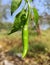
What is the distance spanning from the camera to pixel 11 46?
2850mm

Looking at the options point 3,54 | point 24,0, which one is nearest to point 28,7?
point 24,0

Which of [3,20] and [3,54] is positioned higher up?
[3,20]

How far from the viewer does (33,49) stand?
2660mm

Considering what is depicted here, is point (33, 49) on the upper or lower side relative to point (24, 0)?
lower

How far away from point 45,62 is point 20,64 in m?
0.27

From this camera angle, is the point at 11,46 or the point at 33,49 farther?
the point at 11,46

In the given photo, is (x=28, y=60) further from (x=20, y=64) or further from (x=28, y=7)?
(x=28, y=7)

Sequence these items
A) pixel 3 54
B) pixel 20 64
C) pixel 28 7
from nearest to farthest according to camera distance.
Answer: pixel 28 7
pixel 20 64
pixel 3 54

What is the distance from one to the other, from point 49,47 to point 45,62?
168 mm

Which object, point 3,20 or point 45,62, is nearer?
point 45,62

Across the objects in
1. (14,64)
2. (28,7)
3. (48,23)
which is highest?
(28,7)

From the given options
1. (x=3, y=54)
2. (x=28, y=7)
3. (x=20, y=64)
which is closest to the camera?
(x=28, y=7)

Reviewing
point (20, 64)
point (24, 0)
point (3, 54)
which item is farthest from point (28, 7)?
point (3, 54)

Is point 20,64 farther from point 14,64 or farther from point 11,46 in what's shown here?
point 11,46
